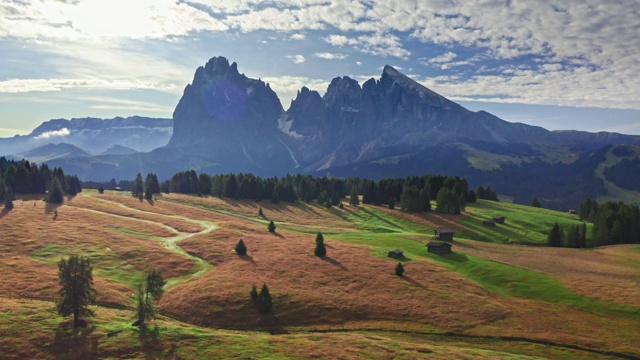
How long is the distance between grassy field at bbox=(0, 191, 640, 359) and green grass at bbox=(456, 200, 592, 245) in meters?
15.4

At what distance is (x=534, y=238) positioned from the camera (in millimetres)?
129625

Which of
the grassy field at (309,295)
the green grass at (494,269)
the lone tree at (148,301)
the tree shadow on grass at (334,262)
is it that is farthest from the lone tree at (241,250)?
the lone tree at (148,301)

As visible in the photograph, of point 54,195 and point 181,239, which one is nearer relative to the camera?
point 181,239

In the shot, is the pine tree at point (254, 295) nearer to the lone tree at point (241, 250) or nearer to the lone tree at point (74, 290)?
the lone tree at point (74, 290)

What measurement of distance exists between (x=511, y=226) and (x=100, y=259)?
12893 cm

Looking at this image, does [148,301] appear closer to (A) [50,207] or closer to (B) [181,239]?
(B) [181,239]

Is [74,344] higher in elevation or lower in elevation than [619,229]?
lower

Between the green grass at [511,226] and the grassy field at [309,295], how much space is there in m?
15.4

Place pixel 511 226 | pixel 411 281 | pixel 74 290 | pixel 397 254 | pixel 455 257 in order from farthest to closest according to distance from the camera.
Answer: pixel 511 226 < pixel 455 257 < pixel 397 254 < pixel 411 281 < pixel 74 290

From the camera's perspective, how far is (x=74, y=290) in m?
51.5

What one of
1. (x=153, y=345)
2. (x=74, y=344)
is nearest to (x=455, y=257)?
(x=153, y=345)

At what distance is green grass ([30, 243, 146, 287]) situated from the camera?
7262 cm

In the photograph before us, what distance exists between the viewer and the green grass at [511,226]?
129 metres

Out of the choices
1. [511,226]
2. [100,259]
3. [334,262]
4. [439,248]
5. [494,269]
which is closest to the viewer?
[100,259]
